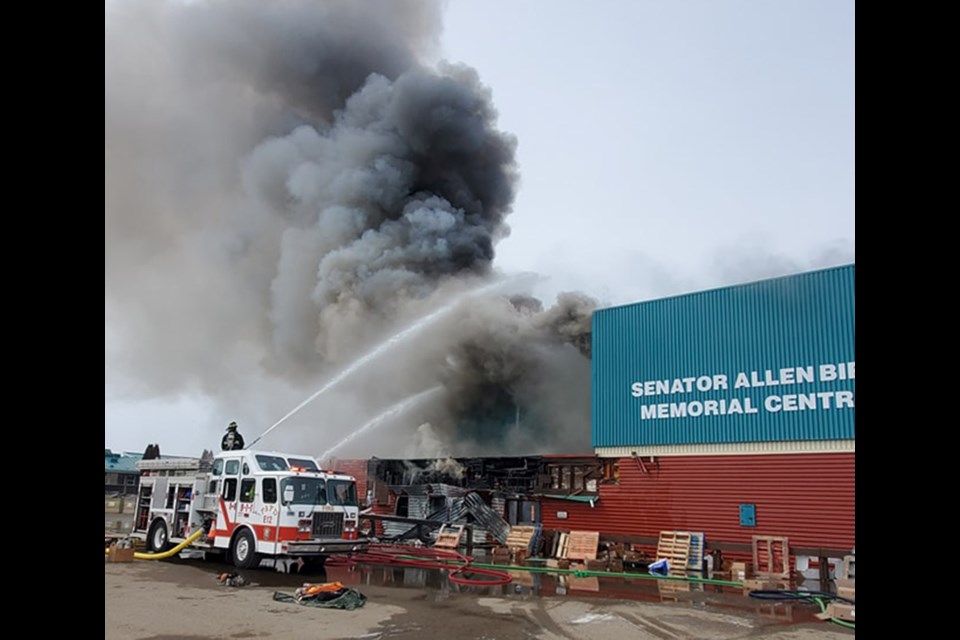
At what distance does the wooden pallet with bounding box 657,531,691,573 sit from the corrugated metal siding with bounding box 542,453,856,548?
1.58 feet

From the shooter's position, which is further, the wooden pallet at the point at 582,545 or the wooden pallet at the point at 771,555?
the wooden pallet at the point at 582,545

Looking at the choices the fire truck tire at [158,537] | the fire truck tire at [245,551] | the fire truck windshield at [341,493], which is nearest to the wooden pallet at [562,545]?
the fire truck windshield at [341,493]

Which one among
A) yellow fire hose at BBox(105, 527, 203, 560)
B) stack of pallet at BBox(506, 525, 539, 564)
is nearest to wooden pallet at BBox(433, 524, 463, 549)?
stack of pallet at BBox(506, 525, 539, 564)

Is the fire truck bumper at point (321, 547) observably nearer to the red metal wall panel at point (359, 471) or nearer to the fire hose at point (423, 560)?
the fire hose at point (423, 560)

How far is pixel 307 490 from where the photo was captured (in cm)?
1603

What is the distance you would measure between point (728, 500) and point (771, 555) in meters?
2.07

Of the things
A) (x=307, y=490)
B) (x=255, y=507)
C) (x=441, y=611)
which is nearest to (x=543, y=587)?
(x=441, y=611)

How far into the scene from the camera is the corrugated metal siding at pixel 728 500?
729 inches

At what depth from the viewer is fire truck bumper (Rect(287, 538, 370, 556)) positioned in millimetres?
15297

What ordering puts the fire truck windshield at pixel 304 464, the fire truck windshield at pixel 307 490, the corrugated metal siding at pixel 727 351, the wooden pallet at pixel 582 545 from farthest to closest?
the wooden pallet at pixel 582 545, the corrugated metal siding at pixel 727 351, the fire truck windshield at pixel 304 464, the fire truck windshield at pixel 307 490
